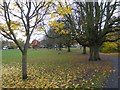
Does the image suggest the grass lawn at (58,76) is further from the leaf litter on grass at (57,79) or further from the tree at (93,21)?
the tree at (93,21)

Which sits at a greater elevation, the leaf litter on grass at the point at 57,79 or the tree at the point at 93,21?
the tree at the point at 93,21

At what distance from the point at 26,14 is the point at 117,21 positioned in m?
13.5

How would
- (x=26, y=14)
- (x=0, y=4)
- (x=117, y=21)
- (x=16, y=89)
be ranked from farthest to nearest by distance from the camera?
1. (x=117, y=21)
2. (x=26, y=14)
3. (x=0, y=4)
4. (x=16, y=89)

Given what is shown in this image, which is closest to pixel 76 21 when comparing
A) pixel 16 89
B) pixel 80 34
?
pixel 80 34

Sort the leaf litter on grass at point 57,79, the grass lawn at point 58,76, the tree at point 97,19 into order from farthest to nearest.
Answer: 1. the tree at point 97,19
2. the grass lawn at point 58,76
3. the leaf litter on grass at point 57,79

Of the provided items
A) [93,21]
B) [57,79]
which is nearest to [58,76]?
[57,79]

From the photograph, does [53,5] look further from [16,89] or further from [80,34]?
[80,34]

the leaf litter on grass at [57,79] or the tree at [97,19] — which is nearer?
the leaf litter on grass at [57,79]

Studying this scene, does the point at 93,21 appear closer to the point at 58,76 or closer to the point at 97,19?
the point at 97,19

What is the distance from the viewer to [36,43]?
99500mm

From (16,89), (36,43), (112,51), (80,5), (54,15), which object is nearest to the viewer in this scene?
(16,89)

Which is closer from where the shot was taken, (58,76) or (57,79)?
(57,79)

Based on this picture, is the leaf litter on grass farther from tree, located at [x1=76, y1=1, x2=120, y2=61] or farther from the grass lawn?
tree, located at [x1=76, y1=1, x2=120, y2=61]

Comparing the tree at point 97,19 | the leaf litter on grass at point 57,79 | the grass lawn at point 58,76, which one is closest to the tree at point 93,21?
the tree at point 97,19
